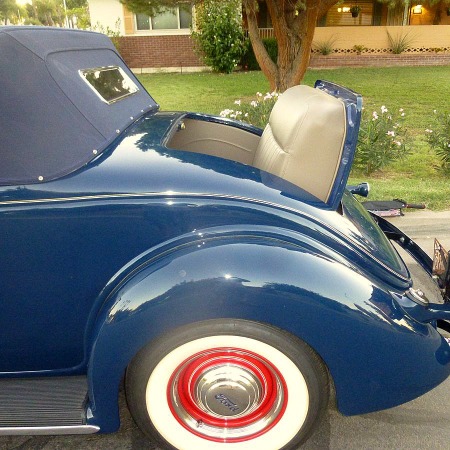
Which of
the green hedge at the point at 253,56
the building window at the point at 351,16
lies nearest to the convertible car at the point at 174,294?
the green hedge at the point at 253,56

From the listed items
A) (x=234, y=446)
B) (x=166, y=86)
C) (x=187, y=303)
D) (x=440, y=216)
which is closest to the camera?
(x=187, y=303)

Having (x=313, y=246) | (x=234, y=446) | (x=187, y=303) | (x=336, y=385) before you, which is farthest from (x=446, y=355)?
(x=187, y=303)

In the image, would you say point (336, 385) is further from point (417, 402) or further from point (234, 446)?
point (417, 402)

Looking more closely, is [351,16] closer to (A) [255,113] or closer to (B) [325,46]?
(B) [325,46]

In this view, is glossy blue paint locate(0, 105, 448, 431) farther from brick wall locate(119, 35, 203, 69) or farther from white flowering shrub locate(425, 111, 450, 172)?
brick wall locate(119, 35, 203, 69)

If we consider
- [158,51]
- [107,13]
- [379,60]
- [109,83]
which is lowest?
[379,60]

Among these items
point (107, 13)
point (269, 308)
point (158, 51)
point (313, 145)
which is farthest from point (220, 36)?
point (269, 308)

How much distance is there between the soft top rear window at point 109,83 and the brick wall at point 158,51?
16682mm

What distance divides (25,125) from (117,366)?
96cm

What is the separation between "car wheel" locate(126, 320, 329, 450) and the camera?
5.60 ft

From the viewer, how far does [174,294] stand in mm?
1633

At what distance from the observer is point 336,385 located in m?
1.77

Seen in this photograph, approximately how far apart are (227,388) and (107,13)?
19.9 metres

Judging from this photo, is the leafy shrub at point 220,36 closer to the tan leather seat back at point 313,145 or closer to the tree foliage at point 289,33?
the tree foliage at point 289,33
